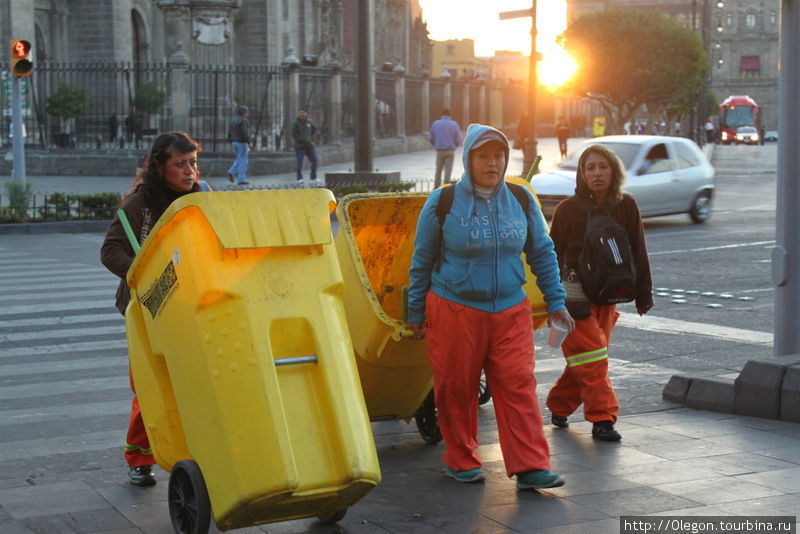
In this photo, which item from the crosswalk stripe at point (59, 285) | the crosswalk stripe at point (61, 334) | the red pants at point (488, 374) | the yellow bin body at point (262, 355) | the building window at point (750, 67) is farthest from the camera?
the building window at point (750, 67)

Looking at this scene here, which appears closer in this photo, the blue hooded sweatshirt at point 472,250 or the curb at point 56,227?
the blue hooded sweatshirt at point 472,250

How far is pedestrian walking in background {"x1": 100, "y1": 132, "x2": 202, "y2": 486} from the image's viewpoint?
529 cm

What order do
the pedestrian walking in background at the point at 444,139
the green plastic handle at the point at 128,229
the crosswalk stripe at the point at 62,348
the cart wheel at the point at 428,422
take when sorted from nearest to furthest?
the green plastic handle at the point at 128,229 → the cart wheel at the point at 428,422 → the crosswalk stripe at the point at 62,348 → the pedestrian walking in background at the point at 444,139

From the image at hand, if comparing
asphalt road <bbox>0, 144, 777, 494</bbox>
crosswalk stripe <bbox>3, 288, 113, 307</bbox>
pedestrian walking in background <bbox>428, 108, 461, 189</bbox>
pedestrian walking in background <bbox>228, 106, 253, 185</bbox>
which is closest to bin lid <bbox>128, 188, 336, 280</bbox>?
asphalt road <bbox>0, 144, 777, 494</bbox>

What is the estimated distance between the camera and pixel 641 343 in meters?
9.34

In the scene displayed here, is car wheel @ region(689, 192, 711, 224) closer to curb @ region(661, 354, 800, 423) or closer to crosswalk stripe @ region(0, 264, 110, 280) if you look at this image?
crosswalk stripe @ region(0, 264, 110, 280)

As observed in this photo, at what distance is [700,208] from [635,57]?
40.7m

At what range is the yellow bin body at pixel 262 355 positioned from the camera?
421 centimetres

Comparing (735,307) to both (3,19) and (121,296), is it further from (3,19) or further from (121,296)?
(3,19)

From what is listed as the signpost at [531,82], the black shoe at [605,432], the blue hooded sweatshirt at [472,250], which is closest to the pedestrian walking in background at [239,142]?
the signpost at [531,82]

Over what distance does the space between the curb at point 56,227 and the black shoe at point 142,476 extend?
13.2 metres

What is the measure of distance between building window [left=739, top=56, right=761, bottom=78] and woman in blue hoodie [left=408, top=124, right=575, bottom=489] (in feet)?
442

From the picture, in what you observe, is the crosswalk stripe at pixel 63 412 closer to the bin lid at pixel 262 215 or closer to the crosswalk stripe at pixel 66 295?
the bin lid at pixel 262 215


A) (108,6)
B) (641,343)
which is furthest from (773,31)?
(641,343)
